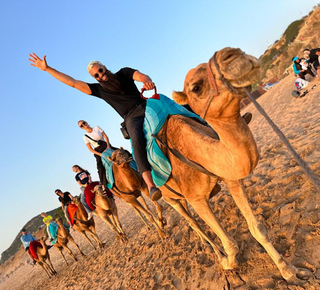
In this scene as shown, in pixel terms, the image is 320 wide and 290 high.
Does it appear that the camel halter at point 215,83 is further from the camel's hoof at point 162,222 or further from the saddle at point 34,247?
the saddle at point 34,247

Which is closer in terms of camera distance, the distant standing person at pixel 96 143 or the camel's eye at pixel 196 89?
the camel's eye at pixel 196 89

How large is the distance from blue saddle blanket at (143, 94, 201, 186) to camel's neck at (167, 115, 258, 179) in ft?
1.28

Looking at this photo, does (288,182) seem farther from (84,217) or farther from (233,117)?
(84,217)

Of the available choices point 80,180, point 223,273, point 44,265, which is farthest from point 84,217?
point 223,273

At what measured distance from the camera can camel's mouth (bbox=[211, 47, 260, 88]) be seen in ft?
4.69

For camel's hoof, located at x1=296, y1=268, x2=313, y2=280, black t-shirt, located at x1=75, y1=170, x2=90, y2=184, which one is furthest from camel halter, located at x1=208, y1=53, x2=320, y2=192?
black t-shirt, located at x1=75, y1=170, x2=90, y2=184

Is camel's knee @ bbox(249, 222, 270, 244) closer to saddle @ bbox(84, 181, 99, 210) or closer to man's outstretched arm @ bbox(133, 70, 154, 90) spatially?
man's outstretched arm @ bbox(133, 70, 154, 90)

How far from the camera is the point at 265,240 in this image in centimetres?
254

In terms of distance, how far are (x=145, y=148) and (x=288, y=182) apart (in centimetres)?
236

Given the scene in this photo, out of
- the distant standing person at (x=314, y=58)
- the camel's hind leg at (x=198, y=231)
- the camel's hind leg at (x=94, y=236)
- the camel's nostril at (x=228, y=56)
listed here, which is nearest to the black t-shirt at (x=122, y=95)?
the camel's hind leg at (x=198, y=231)

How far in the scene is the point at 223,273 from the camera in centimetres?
306

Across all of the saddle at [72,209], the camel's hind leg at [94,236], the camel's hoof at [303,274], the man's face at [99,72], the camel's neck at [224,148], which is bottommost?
the camel's hoof at [303,274]

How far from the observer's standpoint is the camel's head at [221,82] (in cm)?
145

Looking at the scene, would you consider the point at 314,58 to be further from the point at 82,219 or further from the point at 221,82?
the point at 221,82
